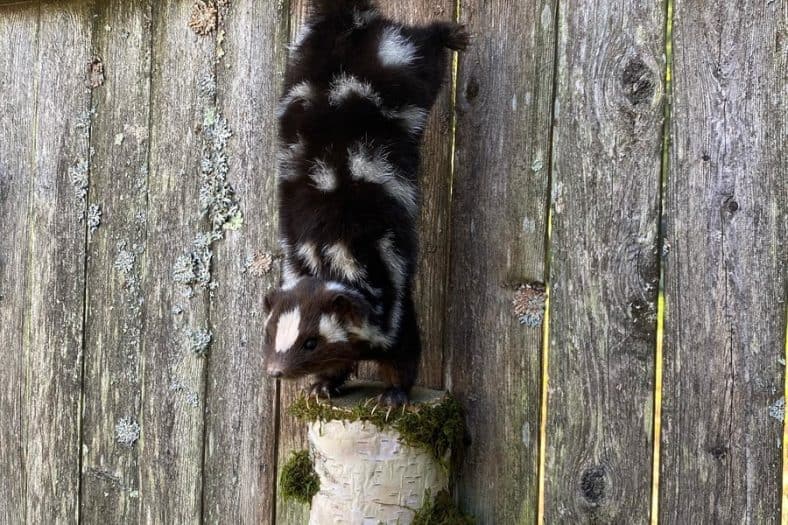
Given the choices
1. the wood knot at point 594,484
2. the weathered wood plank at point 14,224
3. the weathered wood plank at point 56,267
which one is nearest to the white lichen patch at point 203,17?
the weathered wood plank at point 56,267

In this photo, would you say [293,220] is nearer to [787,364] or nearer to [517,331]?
[517,331]

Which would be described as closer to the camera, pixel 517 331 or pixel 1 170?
pixel 517 331

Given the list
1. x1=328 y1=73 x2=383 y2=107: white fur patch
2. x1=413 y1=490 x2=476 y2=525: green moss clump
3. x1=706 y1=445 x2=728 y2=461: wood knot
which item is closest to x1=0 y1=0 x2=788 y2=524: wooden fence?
x1=706 y1=445 x2=728 y2=461: wood knot

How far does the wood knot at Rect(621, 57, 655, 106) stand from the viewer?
2.52 meters

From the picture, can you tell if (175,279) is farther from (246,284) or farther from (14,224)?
(14,224)

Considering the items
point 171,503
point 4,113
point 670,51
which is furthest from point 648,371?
point 4,113

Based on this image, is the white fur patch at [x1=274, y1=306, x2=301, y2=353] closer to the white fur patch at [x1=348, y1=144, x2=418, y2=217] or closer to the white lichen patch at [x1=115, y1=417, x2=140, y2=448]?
the white fur patch at [x1=348, y1=144, x2=418, y2=217]

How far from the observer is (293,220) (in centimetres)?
267

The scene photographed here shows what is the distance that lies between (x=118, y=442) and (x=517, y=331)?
1.70m

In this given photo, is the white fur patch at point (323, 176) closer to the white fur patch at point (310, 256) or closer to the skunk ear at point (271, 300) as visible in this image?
the white fur patch at point (310, 256)

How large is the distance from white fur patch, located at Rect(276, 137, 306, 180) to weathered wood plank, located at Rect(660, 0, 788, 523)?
120 centimetres

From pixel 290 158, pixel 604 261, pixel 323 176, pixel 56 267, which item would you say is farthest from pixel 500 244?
pixel 56 267

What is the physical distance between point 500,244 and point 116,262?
1584 millimetres

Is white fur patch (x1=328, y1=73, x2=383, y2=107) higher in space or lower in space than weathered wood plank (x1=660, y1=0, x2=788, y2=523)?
higher
